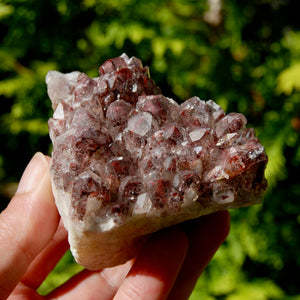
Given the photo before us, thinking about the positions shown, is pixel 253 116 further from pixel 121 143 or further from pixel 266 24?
pixel 121 143

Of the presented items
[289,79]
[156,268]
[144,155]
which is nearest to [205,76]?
[289,79]

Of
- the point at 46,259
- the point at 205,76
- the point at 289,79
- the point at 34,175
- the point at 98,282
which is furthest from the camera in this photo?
the point at 205,76

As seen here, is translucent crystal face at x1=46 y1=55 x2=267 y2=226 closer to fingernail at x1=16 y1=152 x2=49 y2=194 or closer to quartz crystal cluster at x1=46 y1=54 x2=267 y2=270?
quartz crystal cluster at x1=46 y1=54 x2=267 y2=270

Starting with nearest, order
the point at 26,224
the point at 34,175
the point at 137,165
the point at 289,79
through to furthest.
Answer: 1. the point at 137,165
2. the point at 26,224
3. the point at 34,175
4. the point at 289,79

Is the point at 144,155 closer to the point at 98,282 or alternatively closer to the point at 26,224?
the point at 26,224

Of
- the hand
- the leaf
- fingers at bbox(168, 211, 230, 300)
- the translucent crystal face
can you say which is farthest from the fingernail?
the leaf

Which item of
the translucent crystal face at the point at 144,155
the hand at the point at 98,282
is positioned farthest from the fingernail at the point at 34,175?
the translucent crystal face at the point at 144,155

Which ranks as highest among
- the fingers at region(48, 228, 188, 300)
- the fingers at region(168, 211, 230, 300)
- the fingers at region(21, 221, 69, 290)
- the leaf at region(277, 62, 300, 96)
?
the leaf at region(277, 62, 300, 96)

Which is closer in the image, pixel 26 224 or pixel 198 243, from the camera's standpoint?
pixel 26 224
